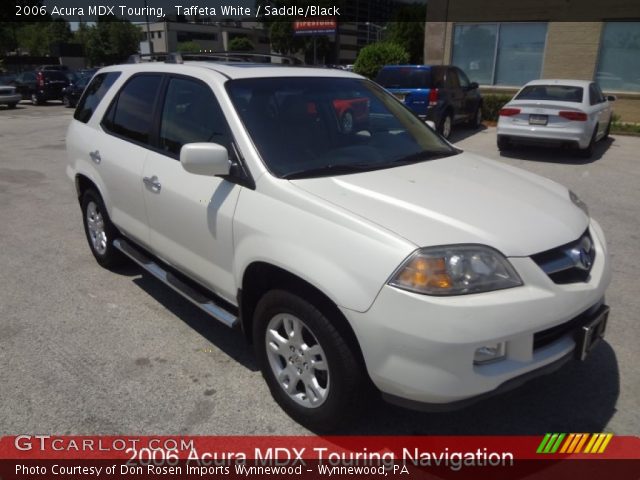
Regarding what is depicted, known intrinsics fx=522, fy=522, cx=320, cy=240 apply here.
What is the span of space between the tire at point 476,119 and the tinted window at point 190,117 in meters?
12.7

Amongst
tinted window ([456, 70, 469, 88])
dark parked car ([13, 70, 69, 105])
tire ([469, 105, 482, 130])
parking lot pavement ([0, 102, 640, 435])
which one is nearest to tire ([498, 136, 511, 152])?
tinted window ([456, 70, 469, 88])

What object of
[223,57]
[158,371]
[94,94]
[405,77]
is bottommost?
[158,371]

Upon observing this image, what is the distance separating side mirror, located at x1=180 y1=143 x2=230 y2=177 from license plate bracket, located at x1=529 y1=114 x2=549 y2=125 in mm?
9107

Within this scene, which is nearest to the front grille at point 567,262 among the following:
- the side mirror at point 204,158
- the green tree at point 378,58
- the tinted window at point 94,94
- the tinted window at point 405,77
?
the side mirror at point 204,158

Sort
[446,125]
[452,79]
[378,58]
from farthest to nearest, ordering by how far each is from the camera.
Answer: [378,58] < [452,79] < [446,125]

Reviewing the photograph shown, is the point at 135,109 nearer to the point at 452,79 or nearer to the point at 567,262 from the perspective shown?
the point at 567,262

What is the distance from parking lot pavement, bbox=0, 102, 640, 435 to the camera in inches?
112

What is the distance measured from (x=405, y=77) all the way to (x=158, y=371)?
10494 mm

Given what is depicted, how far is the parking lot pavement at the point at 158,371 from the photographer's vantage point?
2842 millimetres

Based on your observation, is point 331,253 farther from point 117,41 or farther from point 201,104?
point 117,41

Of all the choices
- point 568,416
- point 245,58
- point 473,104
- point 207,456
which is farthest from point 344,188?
point 473,104

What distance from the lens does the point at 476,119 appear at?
15.3 meters

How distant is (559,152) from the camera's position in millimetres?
11578

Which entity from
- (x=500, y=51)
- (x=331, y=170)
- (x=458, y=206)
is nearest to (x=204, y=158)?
(x=331, y=170)
